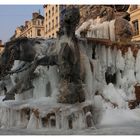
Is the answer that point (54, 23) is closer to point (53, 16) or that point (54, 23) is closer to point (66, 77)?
point (53, 16)

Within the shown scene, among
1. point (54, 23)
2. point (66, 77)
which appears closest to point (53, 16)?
point (54, 23)

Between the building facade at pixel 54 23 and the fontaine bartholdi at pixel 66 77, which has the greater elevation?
the building facade at pixel 54 23

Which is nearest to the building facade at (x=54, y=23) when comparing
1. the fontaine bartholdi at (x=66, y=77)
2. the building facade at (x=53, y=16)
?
the building facade at (x=53, y=16)

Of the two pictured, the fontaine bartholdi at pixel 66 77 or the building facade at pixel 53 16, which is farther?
the building facade at pixel 53 16

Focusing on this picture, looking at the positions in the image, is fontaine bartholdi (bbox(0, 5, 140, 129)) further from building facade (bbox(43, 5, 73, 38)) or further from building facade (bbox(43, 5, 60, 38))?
building facade (bbox(43, 5, 60, 38))

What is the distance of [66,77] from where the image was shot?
5.24 m

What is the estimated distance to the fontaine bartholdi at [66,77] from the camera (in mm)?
5035

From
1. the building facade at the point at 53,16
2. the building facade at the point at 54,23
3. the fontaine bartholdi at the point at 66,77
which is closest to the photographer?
the fontaine bartholdi at the point at 66,77

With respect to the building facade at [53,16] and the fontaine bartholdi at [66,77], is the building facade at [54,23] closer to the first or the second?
the building facade at [53,16]

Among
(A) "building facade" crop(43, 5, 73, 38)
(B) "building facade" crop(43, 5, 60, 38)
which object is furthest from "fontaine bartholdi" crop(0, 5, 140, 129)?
(B) "building facade" crop(43, 5, 60, 38)

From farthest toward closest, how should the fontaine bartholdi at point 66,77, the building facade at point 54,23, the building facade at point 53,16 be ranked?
the building facade at point 54,23
the building facade at point 53,16
the fontaine bartholdi at point 66,77

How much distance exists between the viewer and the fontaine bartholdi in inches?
198

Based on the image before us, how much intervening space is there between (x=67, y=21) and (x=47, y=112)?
4.03ft
